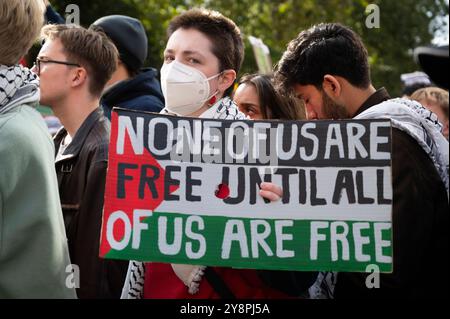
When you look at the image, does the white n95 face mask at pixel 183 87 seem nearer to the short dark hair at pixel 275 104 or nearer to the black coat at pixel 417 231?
the black coat at pixel 417 231

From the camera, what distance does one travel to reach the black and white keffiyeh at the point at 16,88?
9.47ft

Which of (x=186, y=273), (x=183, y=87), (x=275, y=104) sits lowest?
(x=186, y=273)

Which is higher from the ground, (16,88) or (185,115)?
(16,88)

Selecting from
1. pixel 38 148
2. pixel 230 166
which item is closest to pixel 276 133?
pixel 230 166

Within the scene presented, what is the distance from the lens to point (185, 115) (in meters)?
3.81

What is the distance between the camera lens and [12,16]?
2939mm

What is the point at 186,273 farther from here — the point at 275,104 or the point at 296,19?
the point at 296,19

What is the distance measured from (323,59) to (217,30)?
55 centimetres

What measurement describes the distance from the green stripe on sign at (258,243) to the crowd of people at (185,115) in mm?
109

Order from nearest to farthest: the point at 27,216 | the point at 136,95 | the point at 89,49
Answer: the point at 27,216 → the point at 89,49 → the point at 136,95

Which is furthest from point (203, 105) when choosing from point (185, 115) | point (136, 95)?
point (136, 95)

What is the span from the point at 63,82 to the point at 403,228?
2.17m

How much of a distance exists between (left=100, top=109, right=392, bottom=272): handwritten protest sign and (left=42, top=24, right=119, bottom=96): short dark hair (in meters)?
1.54

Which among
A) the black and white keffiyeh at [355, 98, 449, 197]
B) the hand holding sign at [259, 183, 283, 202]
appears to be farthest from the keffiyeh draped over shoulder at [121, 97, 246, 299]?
the black and white keffiyeh at [355, 98, 449, 197]
